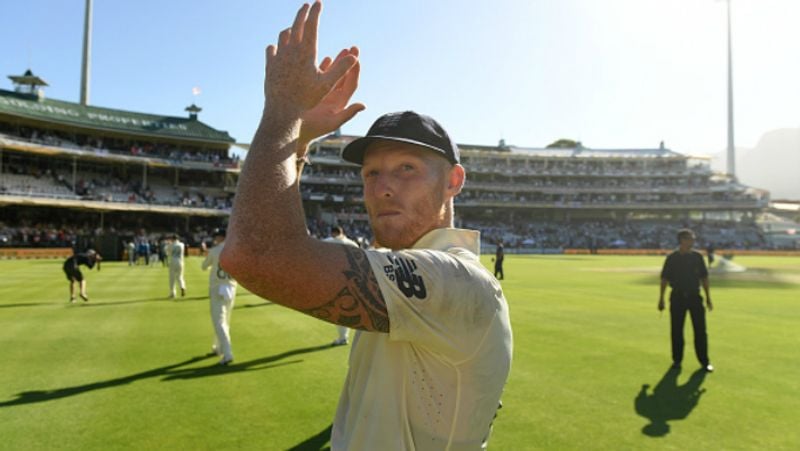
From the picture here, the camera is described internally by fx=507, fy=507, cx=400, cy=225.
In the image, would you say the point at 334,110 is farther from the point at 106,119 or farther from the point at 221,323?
the point at 106,119

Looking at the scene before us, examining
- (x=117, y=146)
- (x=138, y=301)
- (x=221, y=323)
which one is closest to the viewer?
(x=221, y=323)

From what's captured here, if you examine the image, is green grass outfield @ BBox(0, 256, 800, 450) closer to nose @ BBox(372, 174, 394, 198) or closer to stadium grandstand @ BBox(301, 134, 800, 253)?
nose @ BBox(372, 174, 394, 198)

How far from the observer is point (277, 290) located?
1315 mm

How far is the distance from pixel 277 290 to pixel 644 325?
500 inches

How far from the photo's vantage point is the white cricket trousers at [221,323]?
8547 mm

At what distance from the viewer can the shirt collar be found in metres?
1.80

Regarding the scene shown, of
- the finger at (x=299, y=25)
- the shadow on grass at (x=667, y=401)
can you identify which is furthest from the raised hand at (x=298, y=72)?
the shadow on grass at (x=667, y=401)

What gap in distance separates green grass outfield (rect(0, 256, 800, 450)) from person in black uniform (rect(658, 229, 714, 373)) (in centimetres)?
37

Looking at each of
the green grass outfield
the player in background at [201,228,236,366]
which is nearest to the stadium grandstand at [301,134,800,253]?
the green grass outfield

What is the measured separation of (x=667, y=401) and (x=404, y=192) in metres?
6.39

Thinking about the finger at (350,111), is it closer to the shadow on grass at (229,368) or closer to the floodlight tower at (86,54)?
the shadow on grass at (229,368)

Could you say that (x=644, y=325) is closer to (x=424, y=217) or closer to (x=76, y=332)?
(x=424, y=217)

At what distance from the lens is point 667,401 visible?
6633 millimetres

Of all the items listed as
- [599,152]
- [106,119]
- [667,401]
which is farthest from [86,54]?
[599,152]
